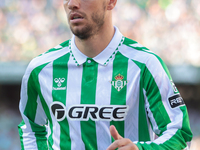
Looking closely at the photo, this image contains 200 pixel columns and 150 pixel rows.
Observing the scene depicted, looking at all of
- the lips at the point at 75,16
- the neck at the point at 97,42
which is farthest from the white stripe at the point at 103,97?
the lips at the point at 75,16

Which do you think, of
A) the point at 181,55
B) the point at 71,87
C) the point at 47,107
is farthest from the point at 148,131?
the point at 181,55

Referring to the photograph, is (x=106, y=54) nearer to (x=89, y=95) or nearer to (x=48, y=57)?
(x=89, y=95)

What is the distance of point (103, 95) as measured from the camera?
165cm

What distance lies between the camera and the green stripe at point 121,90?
1.62 meters

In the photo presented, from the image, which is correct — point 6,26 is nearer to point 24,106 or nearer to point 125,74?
point 24,106

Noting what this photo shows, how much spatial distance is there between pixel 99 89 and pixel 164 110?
395mm

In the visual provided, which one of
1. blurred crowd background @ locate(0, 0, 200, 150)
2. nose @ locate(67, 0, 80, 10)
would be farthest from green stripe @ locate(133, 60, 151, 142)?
blurred crowd background @ locate(0, 0, 200, 150)

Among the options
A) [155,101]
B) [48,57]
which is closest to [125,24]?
[48,57]

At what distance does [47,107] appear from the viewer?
1.80m

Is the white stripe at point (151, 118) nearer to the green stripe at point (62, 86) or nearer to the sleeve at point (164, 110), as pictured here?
the sleeve at point (164, 110)

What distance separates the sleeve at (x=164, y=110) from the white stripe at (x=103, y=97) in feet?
0.70

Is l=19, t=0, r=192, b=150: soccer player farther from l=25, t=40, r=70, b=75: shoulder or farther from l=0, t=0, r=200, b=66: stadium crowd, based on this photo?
l=0, t=0, r=200, b=66: stadium crowd

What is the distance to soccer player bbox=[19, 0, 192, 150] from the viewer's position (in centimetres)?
151

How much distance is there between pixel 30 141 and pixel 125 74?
2.57 ft
